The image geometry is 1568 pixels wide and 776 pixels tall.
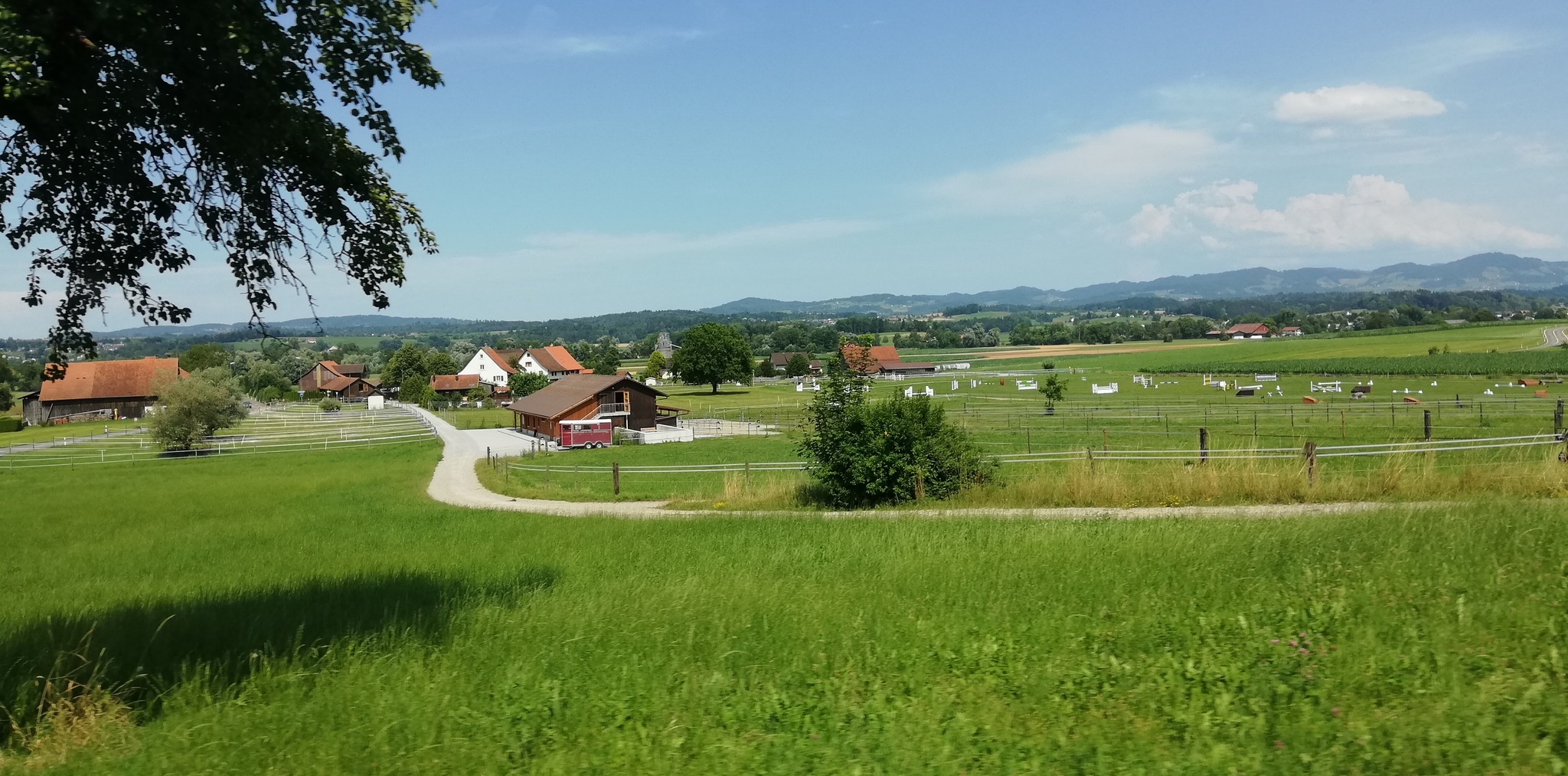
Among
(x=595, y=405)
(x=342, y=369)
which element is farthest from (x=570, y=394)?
(x=342, y=369)

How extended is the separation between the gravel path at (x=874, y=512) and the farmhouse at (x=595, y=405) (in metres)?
24.0

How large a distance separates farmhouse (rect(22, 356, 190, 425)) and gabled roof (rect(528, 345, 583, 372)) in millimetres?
50756

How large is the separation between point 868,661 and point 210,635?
587 centimetres

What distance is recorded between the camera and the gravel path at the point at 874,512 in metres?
14.9

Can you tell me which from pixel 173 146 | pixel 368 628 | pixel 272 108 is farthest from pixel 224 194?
pixel 368 628

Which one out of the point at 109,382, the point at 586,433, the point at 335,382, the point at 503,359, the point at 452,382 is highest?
the point at 503,359

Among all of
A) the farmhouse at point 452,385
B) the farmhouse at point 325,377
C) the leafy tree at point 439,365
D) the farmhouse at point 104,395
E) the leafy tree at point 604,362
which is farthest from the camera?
the leafy tree at point 604,362

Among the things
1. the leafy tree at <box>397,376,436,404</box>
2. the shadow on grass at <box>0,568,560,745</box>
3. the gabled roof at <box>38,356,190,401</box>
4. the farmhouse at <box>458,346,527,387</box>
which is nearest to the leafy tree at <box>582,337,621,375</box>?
the farmhouse at <box>458,346,527,387</box>

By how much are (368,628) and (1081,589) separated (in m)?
6.40

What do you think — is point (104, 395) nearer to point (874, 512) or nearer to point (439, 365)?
point (439, 365)

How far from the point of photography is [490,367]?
137875 mm

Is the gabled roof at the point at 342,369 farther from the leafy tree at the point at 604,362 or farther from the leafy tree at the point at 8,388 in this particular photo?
the leafy tree at the point at 8,388

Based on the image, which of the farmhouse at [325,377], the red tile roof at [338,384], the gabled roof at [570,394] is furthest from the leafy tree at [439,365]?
the gabled roof at [570,394]

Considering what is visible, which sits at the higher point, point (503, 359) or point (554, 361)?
point (503, 359)
